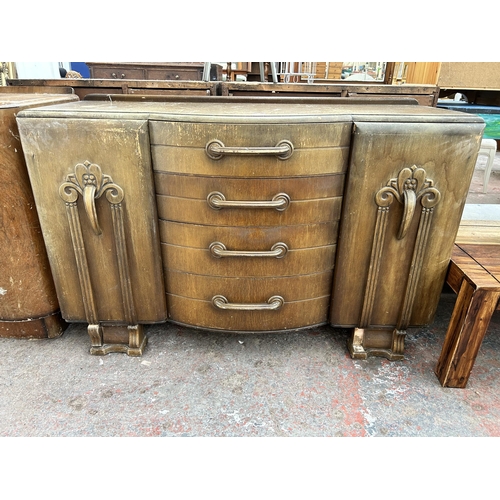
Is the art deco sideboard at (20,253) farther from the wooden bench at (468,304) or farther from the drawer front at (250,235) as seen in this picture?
the wooden bench at (468,304)

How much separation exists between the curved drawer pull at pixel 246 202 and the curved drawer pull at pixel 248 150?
0.33ft

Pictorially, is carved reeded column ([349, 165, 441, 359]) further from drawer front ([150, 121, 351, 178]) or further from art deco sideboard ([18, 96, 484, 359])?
drawer front ([150, 121, 351, 178])

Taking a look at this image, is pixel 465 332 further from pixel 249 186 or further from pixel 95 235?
pixel 95 235

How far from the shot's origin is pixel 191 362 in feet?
4.03

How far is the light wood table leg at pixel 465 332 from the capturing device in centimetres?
100

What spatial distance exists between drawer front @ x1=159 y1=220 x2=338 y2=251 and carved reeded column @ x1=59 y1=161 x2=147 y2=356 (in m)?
0.14

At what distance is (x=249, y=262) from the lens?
1.09 meters

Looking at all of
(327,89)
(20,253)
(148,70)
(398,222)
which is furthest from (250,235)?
(148,70)

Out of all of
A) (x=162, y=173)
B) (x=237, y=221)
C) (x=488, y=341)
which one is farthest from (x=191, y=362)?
(x=488, y=341)

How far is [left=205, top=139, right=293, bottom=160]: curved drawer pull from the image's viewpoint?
94 centimetres

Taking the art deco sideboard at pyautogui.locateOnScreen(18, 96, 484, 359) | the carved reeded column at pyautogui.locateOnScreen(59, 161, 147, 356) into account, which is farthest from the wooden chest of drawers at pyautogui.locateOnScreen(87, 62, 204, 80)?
the carved reeded column at pyautogui.locateOnScreen(59, 161, 147, 356)

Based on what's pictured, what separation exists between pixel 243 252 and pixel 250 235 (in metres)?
0.05
